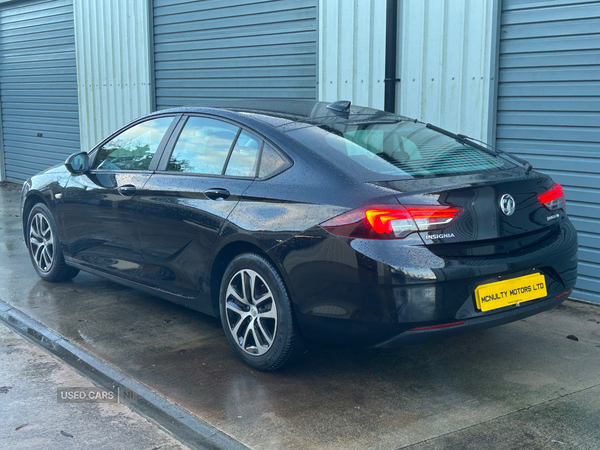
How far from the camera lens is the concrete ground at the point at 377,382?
3332 mm

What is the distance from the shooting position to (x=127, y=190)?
5043 millimetres

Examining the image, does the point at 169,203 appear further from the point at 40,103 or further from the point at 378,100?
the point at 40,103

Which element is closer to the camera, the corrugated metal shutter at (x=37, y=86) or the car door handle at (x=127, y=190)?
the car door handle at (x=127, y=190)

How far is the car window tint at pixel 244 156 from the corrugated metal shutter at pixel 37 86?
9.16 metres

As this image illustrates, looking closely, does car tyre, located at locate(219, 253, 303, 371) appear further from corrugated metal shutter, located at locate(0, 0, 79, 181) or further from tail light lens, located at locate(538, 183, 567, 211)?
corrugated metal shutter, located at locate(0, 0, 79, 181)

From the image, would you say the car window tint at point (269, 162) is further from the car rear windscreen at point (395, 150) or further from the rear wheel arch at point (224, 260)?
the rear wheel arch at point (224, 260)

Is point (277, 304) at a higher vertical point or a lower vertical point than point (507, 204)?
lower

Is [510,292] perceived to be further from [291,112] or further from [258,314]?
[291,112]

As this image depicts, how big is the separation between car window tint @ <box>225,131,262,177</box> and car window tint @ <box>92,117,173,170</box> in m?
0.90

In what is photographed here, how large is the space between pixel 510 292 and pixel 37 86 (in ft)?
40.9

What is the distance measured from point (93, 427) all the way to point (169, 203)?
1.66m

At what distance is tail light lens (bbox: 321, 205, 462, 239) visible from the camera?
340 cm

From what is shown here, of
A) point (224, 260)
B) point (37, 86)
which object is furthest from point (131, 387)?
point (37, 86)

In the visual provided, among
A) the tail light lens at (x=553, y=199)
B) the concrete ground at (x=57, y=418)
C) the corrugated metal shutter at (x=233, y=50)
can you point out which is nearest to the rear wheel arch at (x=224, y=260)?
the concrete ground at (x=57, y=418)
